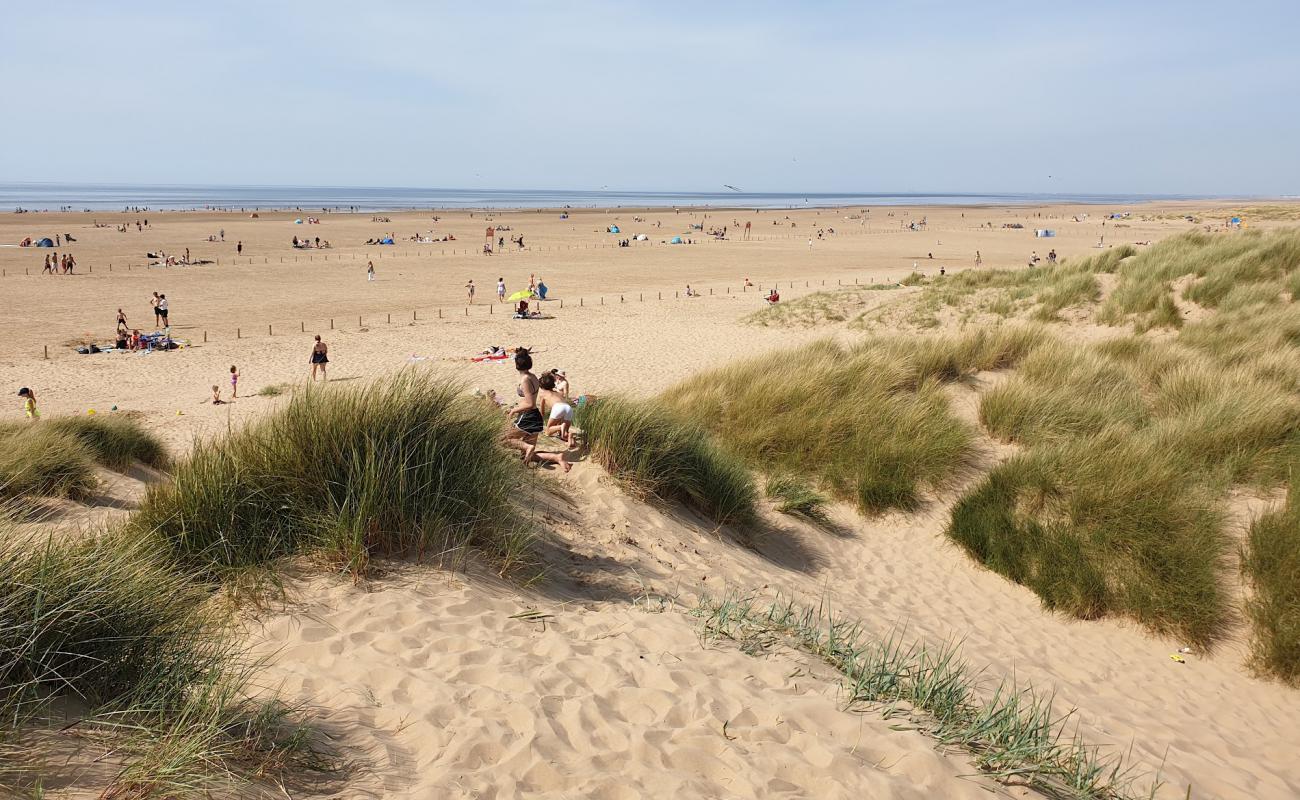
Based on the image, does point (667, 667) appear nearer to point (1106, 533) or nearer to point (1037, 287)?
point (1106, 533)

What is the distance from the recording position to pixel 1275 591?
22.5ft

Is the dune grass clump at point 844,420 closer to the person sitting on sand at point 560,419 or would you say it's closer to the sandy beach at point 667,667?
the sandy beach at point 667,667

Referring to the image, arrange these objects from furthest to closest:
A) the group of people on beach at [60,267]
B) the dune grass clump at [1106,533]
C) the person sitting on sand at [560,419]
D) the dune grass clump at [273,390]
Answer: the group of people on beach at [60,267], the dune grass clump at [273,390], the person sitting on sand at [560,419], the dune grass clump at [1106,533]

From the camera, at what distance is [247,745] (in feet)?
10.3

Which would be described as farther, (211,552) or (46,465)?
(46,465)

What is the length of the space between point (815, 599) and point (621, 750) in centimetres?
343

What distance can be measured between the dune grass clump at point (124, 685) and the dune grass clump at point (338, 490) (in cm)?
117

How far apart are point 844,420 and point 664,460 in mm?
3284

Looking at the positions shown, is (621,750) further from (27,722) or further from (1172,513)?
(1172,513)

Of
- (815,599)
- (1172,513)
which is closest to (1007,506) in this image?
(1172,513)

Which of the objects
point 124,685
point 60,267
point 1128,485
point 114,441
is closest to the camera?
point 124,685

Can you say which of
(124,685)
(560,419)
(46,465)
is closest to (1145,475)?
(560,419)

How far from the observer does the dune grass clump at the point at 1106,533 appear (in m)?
7.18

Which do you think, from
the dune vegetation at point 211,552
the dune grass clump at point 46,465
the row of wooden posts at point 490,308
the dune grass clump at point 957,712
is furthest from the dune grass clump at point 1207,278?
the dune grass clump at point 46,465
